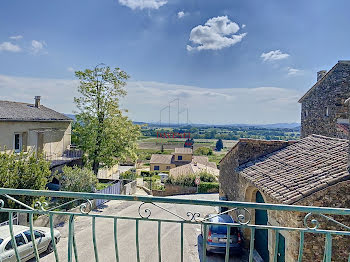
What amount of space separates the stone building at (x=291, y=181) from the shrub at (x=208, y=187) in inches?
483

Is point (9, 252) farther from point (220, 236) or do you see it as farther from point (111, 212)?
point (111, 212)

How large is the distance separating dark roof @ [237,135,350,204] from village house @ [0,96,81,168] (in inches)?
513

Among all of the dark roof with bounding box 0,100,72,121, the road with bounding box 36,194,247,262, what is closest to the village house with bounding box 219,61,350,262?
the road with bounding box 36,194,247,262

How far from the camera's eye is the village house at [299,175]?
19.9ft

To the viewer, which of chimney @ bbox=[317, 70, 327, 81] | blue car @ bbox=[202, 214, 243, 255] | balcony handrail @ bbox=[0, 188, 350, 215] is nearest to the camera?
balcony handrail @ bbox=[0, 188, 350, 215]

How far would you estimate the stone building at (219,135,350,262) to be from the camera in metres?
6.07

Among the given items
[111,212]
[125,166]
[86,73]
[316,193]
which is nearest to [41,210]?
[316,193]

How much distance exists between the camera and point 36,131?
1930 cm

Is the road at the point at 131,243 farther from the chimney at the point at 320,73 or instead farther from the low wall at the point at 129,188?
the chimney at the point at 320,73

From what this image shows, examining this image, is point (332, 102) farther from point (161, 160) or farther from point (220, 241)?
point (161, 160)

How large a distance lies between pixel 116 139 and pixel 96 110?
2752 mm

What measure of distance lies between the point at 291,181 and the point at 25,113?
63.2ft

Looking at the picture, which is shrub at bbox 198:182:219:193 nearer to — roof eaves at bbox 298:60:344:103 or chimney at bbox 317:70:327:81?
roof eaves at bbox 298:60:344:103

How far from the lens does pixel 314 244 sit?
6.08 metres
